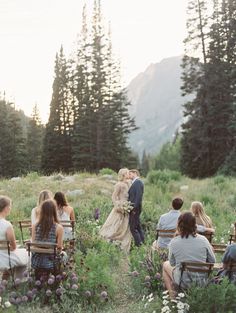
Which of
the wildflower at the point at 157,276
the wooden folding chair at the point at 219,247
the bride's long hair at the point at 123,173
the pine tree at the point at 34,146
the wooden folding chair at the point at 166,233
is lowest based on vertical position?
the wildflower at the point at 157,276

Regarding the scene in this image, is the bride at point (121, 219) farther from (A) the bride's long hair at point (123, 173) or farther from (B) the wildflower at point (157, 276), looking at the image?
(B) the wildflower at point (157, 276)

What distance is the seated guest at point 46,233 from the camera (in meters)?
7.08

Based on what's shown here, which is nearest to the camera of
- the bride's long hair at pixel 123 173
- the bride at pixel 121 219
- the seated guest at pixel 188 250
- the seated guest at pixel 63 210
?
the seated guest at pixel 188 250

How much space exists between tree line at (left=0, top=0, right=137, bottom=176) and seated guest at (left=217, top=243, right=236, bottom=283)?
105 ft

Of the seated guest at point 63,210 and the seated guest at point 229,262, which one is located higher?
the seated guest at point 63,210

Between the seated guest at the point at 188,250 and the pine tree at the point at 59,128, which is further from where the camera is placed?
the pine tree at the point at 59,128

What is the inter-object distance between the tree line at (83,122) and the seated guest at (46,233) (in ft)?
102

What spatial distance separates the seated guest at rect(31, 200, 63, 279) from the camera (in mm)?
7082

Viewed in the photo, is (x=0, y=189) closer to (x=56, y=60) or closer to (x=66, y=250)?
(x=66, y=250)

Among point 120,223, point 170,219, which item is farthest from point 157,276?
point 120,223

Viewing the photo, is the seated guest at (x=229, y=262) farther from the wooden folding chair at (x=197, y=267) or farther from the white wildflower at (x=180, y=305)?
the white wildflower at (x=180, y=305)

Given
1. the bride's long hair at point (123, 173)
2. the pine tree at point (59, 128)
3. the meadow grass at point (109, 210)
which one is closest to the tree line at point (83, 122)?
the pine tree at point (59, 128)

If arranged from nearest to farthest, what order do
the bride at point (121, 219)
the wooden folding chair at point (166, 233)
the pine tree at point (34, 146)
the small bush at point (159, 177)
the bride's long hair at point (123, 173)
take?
the wooden folding chair at point (166, 233) → the bride's long hair at point (123, 173) → the bride at point (121, 219) → the small bush at point (159, 177) → the pine tree at point (34, 146)

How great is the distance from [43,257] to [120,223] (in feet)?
14.2
